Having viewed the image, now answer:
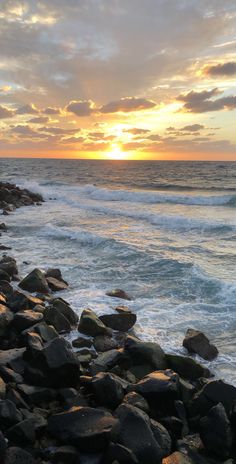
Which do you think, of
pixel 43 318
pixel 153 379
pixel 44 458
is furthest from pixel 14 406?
pixel 43 318

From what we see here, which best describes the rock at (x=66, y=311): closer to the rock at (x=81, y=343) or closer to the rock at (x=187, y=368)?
the rock at (x=81, y=343)

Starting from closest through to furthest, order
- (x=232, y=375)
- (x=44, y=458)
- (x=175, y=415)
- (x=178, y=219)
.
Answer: (x=44, y=458), (x=175, y=415), (x=232, y=375), (x=178, y=219)

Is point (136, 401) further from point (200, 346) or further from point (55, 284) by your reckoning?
point (55, 284)

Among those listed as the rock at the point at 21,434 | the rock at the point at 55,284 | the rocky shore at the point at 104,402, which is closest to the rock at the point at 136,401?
the rocky shore at the point at 104,402

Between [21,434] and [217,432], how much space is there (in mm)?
2512

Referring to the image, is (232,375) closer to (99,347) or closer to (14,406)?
(99,347)

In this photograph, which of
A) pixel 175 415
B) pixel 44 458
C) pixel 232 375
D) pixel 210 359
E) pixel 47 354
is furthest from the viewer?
pixel 210 359

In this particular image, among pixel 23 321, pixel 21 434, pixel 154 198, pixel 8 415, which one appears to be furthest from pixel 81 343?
pixel 154 198

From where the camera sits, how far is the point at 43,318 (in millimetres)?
8594

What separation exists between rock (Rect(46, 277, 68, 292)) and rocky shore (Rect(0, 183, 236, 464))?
2.94m

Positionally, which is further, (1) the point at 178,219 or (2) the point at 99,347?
(1) the point at 178,219

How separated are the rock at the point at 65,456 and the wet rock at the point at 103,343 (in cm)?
328

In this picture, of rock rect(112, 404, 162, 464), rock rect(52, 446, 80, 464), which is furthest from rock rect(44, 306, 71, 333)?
rock rect(52, 446, 80, 464)

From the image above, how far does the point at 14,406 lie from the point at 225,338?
5.24 m
